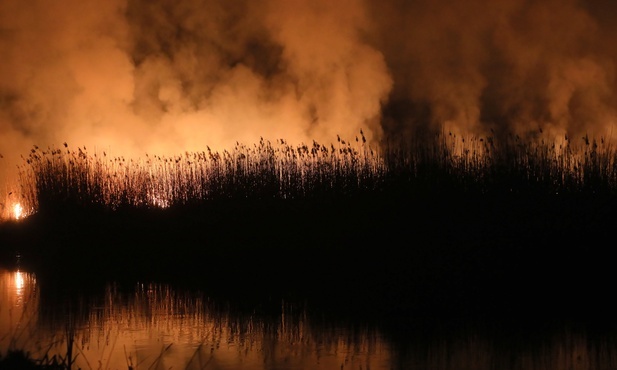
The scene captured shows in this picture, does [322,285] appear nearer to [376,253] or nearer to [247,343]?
[376,253]

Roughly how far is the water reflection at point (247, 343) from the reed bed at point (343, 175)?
12.0 feet

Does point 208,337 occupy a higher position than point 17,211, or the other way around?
point 17,211

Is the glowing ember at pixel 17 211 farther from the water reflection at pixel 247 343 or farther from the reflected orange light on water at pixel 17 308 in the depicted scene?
the water reflection at pixel 247 343

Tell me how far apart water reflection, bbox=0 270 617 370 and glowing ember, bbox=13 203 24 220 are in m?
6.18

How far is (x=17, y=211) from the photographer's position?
48.6 feet

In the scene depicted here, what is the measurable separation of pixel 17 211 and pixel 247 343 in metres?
9.22

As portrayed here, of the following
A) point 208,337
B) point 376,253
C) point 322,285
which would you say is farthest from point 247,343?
point 376,253

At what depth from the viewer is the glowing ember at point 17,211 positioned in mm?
14547

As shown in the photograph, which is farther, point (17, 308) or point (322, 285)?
point (322, 285)

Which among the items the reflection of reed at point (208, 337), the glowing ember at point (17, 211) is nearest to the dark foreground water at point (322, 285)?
the reflection of reed at point (208, 337)

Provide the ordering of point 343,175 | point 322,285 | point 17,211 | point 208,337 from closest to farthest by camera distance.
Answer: point 208,337
point 322,285
point 343,175
point 17,211

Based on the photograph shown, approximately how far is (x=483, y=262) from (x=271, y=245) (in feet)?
10.4

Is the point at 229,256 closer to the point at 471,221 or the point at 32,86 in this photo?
the point at 471,221

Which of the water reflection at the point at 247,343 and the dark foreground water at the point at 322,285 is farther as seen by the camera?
the dark foreground water at the point at 322,285
